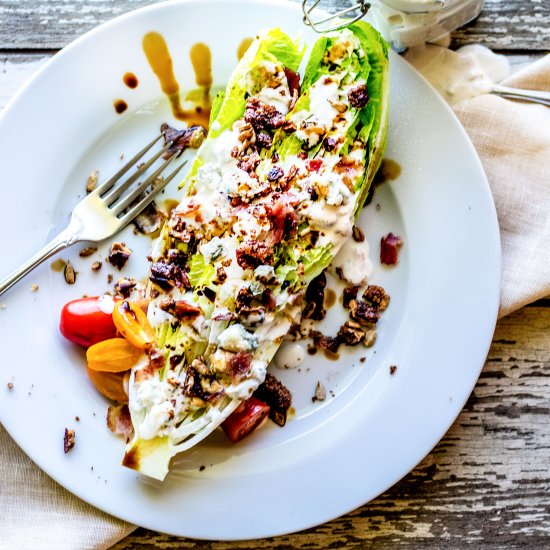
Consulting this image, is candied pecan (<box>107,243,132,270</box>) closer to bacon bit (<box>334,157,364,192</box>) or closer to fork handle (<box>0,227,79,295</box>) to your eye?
fork handle (<box>0,227,79,295</box>)

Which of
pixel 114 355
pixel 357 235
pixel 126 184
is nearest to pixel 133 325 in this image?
pixel 114 355

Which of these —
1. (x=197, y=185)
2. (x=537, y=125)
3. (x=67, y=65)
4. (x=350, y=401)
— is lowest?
(x=350, y=401)

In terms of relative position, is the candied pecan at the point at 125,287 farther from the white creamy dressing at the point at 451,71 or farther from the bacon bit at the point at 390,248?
the white creamy dressing at the point at 451,71

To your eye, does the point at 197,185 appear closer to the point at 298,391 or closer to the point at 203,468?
the point at 298,391

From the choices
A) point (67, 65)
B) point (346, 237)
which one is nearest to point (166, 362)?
point (346, 237)

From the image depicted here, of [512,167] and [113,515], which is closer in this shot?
[113,515]

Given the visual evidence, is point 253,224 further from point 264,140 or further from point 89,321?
point 89,321

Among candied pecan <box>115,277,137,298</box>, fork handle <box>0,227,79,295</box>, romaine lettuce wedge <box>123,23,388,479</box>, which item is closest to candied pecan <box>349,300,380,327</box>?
romaine lettuce wedge <box>123,23,388,479</box>
